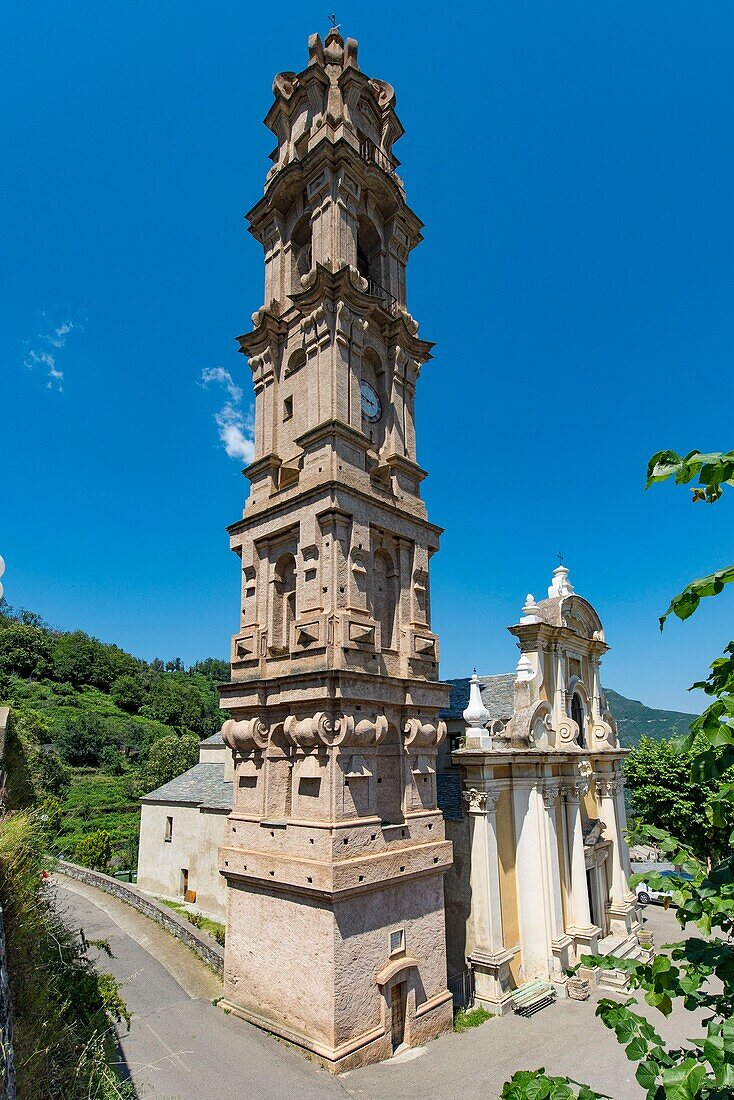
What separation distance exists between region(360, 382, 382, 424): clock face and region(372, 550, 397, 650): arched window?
16.1 feet

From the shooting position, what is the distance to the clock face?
21.7 m

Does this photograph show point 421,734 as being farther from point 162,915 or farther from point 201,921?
point 162,915

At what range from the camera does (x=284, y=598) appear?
20.5m

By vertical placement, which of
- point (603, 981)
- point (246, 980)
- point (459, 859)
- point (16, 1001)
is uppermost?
point (16, 1001)

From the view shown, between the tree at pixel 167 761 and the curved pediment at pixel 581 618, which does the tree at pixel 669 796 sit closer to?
the curved pediment at pixel 581 618

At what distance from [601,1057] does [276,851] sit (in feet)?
33.9

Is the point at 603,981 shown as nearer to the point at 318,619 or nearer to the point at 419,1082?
the point at 419,1082

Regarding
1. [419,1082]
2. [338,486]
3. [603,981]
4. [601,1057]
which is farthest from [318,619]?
[603,981]

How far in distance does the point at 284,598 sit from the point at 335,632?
377 cm

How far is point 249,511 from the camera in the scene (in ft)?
70.7

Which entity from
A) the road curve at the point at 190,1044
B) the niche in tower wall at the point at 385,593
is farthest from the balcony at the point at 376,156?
the road curve at the point at 190,1044

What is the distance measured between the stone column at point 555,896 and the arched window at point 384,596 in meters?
9.15

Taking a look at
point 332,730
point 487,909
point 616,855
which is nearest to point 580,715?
point 616,855

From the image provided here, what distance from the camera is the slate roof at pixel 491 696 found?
85.1 feet
